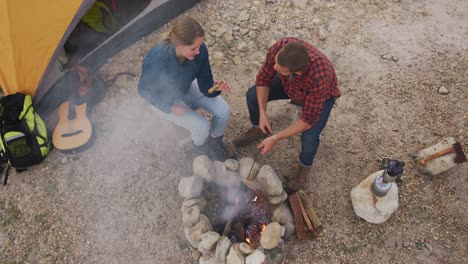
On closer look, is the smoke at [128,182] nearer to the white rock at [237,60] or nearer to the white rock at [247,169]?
the white rock at [247,169]

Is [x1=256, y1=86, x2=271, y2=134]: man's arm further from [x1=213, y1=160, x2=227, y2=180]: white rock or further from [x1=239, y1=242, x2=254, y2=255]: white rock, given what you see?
[x1=239, y1=242, x2=254, y2=255]: white rock

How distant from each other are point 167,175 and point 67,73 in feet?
6.49

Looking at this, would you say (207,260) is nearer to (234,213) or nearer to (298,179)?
(234,213)

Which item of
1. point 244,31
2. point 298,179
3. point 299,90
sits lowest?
point 298,179

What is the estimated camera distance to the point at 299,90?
3588 mm

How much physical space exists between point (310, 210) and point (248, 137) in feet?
3.83

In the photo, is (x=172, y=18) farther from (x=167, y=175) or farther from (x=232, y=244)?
(x=232, y=244)

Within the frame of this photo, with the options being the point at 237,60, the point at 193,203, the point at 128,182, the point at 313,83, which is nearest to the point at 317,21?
the point at 237,60

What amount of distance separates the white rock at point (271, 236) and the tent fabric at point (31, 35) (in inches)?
131

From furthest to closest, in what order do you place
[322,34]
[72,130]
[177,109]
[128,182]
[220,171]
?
1. [322,34]
2. [72,130]
3. [128,182]
4. [220,171]
5. [177,109]

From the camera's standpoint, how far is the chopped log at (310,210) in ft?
12.9

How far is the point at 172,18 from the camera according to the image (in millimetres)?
5785

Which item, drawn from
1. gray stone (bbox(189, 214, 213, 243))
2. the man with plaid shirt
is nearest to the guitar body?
gray stone (bbox(189, 214, 213, 243))

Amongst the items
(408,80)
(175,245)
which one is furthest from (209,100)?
(408,80)
